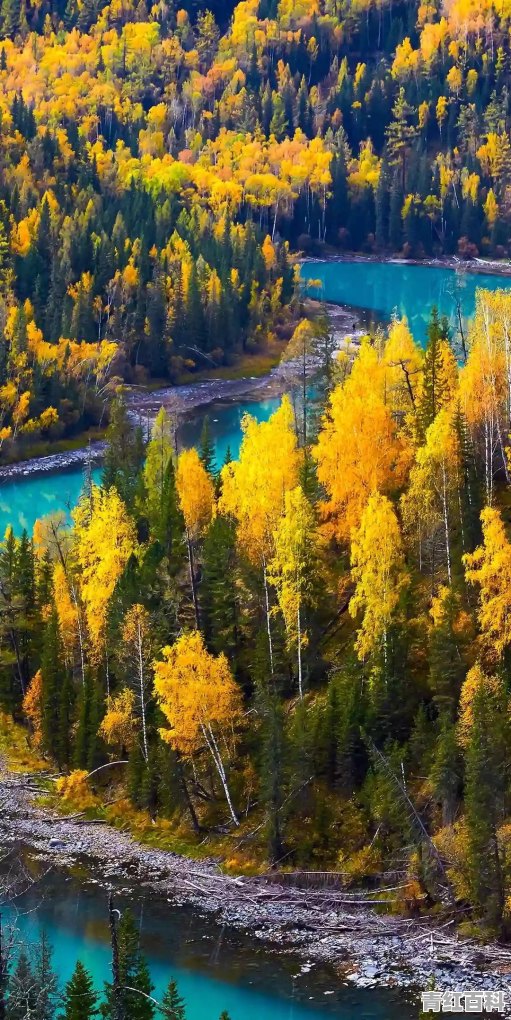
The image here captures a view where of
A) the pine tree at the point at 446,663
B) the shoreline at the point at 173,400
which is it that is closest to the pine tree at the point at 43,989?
Result: the pine tree at the point at 446,663

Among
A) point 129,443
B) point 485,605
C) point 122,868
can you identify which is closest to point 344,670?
point 485,605

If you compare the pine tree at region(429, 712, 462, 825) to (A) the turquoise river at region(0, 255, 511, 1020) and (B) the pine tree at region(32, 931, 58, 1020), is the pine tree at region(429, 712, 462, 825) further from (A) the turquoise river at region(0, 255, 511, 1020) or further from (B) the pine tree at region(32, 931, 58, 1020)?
(B) the pine tree at region(32, 931, 58, 1020)

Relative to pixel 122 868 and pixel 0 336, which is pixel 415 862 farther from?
pixel 0 336

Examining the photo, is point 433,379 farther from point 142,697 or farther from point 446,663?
point 142,697

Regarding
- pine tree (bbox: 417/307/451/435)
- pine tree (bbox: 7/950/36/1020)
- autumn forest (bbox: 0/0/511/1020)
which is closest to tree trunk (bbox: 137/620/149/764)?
autumn forest (bbox: 0/0/511/1020)

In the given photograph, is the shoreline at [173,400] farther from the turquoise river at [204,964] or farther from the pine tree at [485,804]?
the pine tree at [485,804]
